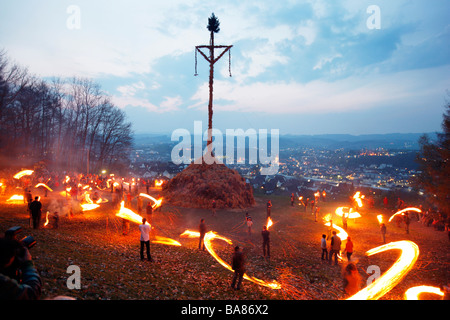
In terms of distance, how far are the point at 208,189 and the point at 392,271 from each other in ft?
63.5

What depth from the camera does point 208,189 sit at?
28.8m

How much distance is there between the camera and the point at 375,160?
297 ft

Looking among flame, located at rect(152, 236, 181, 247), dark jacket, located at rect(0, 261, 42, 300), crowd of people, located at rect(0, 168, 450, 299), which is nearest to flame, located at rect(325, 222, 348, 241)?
crowd of people, located at rect(0, 168, 450, 299)

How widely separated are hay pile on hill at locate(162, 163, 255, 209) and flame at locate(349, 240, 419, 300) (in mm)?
15867

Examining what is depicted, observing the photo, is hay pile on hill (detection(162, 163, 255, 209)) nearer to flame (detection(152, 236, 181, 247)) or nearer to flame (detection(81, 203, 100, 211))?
flame (detection(81, 203, 100, 211))

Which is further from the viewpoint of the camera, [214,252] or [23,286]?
[214,252]

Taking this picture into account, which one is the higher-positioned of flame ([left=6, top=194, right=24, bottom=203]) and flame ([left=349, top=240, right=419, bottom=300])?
flame ([left=6, top=194, right=24, bottom=203])

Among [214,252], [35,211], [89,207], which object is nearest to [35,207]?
[35,211]

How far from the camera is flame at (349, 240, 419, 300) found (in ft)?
32.2

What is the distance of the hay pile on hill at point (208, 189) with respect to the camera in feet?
93.4

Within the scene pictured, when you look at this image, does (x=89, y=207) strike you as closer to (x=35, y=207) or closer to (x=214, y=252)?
(x=35, y=207)

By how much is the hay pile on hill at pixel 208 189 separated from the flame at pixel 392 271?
52.1 ft
